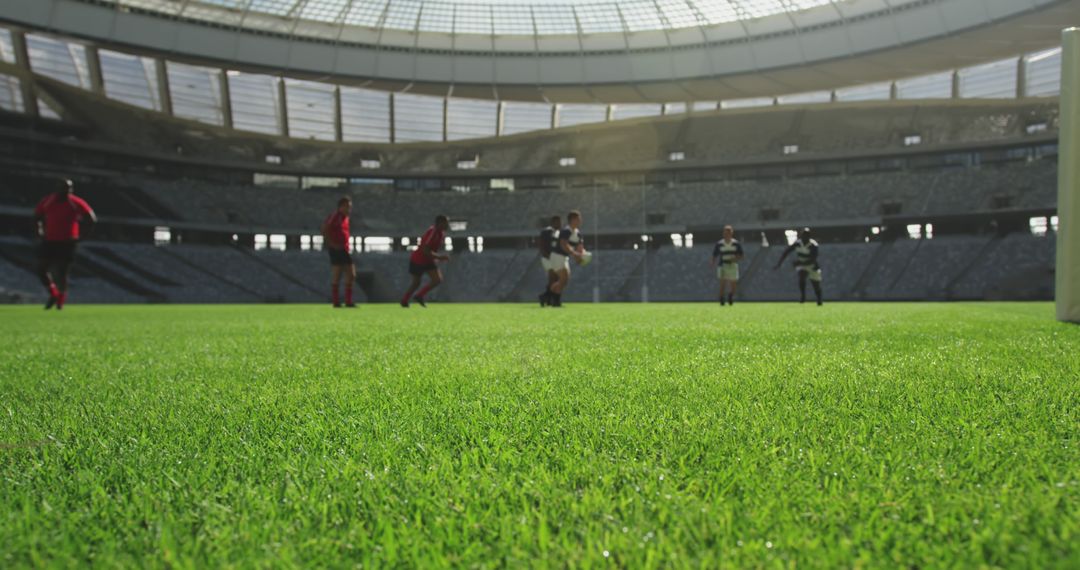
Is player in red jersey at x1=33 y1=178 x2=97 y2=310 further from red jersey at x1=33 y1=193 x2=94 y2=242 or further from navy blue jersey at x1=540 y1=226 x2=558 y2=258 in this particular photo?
navy blue jersey at x1=540 y1=226 x2=558 y2=258

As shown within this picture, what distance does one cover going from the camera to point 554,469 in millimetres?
1286

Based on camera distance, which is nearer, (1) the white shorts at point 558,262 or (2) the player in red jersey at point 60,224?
(2) the player in red jersey at point 60,224

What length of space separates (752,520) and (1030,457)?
0.70m

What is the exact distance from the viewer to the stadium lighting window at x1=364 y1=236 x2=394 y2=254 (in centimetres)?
4584

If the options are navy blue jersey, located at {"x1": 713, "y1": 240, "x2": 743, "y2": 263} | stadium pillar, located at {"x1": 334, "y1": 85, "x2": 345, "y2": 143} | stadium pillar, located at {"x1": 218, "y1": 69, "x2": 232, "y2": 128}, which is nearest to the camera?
navy blue jersey, located at {"x1": 713, "y1": 240, "x2": 743, "y2": 263}

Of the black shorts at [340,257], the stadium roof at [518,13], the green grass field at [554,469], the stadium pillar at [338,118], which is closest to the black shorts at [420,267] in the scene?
the black shorts at [340,257]

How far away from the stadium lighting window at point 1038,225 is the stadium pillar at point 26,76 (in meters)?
52.8

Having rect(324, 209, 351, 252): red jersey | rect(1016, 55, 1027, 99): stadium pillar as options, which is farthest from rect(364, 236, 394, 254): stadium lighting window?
rect(1016, 55, 1027, 99): stadium pillar

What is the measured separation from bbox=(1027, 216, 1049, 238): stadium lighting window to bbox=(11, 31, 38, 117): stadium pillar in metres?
52.8

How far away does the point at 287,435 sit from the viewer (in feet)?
5.48

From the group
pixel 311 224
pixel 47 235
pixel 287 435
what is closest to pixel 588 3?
pixel 311 224

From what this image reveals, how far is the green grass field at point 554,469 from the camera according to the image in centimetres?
88

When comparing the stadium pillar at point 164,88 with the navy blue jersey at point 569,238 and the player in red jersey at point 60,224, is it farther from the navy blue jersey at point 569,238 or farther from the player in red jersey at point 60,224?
the navy blue jersey at point 569,238

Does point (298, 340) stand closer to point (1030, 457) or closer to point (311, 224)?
point (1030, 457)
